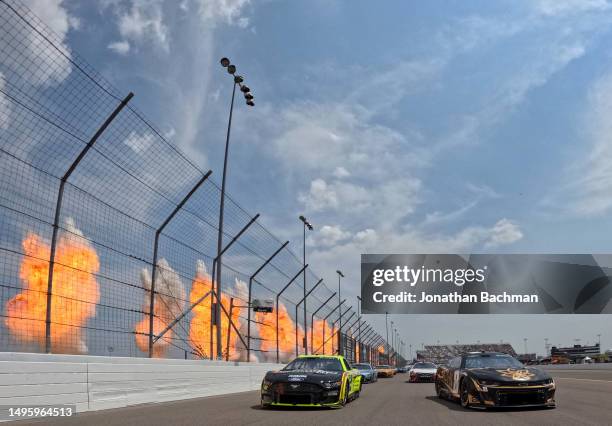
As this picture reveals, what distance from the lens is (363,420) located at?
8.32 metres

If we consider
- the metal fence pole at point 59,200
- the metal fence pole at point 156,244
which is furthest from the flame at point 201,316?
the metal fence pole at point 59,200

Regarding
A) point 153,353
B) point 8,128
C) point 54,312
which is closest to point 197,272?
point 153,353

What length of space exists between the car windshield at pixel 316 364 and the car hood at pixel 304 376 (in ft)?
1.55

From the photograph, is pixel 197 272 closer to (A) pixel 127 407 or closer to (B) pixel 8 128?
(A) pixel 127 407

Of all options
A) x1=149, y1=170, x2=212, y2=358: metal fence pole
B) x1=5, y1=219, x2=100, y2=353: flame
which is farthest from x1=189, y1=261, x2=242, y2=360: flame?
x1=5, y1=219, x2=100, y2=353: flame

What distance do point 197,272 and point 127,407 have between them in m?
6.29

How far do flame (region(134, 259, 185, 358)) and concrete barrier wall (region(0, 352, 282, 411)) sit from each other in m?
0.68

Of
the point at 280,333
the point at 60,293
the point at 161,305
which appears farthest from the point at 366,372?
the point at 60,293

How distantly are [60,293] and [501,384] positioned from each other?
7.41m

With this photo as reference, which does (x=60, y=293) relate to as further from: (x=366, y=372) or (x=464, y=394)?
(x=366, y=372)

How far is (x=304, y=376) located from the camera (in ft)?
35.0

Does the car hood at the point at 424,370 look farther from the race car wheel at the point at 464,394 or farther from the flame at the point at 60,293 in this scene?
the flame at the point at 60,293

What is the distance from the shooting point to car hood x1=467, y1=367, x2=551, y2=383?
9992 millimetres

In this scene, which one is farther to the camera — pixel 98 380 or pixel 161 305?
pixel 161 305
